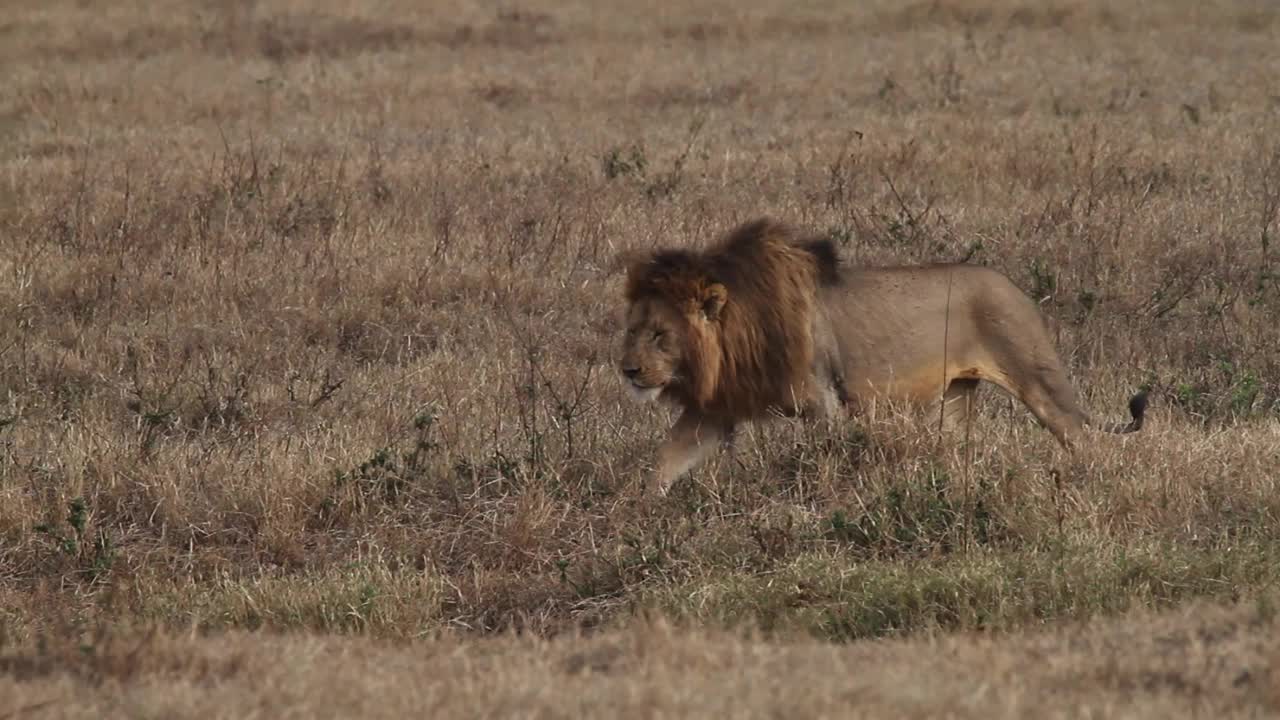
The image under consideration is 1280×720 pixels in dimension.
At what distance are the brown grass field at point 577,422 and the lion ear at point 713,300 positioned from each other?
0.68m

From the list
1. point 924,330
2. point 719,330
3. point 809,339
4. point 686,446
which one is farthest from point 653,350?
point 924,330

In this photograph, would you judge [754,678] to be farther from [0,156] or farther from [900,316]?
[0,156]

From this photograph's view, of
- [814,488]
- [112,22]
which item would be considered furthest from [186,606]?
[112,22]

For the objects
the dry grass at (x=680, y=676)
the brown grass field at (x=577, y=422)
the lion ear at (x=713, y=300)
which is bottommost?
the brown grass field at (x=577, y=422)

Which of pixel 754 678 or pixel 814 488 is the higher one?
pixel 754 678

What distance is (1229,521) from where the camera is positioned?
727 centimetres

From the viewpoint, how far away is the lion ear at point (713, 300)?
7.73 m

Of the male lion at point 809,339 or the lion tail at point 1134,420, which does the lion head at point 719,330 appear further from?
the lion tail at point 1134,420

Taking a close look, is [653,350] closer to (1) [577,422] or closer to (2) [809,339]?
(2) [809,339]

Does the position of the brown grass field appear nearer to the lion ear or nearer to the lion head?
the lion head

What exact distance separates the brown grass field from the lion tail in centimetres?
11

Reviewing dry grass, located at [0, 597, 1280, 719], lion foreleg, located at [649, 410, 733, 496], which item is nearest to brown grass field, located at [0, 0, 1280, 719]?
dry grass, located at [0, 597, 1280, 719]

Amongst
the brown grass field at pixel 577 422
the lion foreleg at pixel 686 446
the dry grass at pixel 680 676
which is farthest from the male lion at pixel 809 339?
the dry grass at pixel 680 676

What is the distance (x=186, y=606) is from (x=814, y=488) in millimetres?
2517
